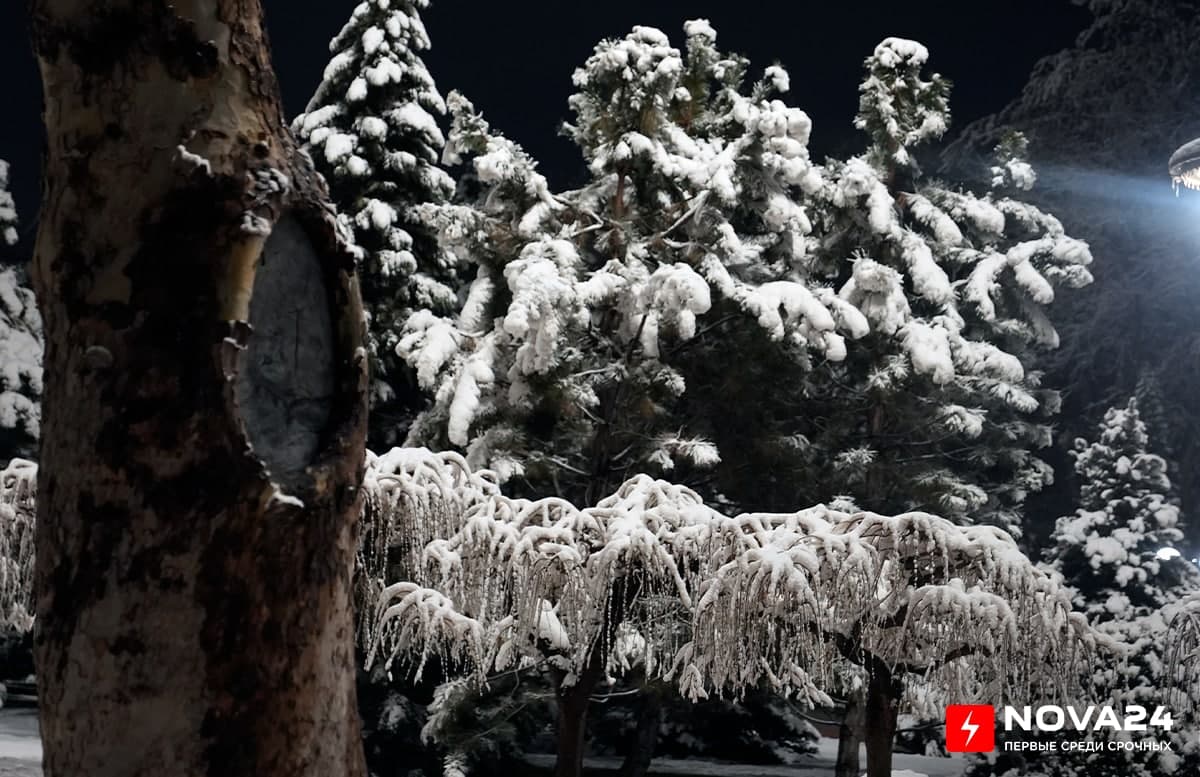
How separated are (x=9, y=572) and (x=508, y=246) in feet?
25.1

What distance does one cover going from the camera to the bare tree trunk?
5.57 ft

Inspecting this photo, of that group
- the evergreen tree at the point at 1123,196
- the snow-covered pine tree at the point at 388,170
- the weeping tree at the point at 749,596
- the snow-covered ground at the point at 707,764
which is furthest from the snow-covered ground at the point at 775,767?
the weeping tree at the point at 749,596

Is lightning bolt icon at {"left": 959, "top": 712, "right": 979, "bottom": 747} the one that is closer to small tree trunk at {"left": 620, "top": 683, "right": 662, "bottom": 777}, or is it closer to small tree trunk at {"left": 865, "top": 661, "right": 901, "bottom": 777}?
small tree trunk at {"left": 865, "top": 661, "right": 901, "bottom": 777}

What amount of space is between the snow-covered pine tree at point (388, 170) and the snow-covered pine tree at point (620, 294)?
1.76m

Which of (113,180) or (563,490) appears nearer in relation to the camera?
(113,180)

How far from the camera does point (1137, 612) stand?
535 inches

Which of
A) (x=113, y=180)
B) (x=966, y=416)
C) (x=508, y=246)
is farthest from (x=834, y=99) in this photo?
(x=113, y=180)

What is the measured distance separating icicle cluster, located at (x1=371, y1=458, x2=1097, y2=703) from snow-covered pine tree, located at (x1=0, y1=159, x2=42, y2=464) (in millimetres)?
10255

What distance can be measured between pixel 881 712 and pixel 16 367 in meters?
13.4

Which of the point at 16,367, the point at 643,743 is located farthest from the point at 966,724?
the point at 16,367

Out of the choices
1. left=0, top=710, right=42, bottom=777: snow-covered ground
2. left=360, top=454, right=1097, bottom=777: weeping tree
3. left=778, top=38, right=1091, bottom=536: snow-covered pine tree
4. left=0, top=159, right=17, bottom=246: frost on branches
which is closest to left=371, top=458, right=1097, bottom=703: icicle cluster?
left=360, top=454, right=1097, bottom=777: weeping tree

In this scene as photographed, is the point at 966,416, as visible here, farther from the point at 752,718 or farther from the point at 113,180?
the point at 113,180

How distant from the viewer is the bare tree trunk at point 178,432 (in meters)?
1.70

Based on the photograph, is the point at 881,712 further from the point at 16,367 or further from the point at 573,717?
the point at 16,367
